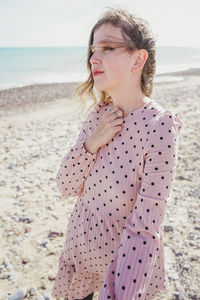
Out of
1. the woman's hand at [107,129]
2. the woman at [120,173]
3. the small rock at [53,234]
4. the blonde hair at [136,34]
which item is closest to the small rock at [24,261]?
the small rock at [53,234]

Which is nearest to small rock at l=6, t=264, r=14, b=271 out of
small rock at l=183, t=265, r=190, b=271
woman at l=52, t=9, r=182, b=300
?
woman at l=52, t=9, r=182, b=300

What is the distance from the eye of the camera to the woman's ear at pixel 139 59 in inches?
74.8

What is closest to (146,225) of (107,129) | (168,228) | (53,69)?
(107,129)

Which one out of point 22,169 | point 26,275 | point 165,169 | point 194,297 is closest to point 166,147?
point 165,169

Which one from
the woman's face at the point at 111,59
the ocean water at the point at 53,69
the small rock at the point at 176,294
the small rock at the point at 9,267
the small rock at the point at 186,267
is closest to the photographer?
the woman's face at the point at 111,59

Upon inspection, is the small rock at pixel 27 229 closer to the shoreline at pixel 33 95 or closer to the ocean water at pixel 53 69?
the ocean water at pixel 53 69

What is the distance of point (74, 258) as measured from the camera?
2.25m

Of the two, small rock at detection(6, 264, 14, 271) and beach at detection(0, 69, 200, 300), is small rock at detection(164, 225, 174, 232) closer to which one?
beach at detection(0, 69, 200, 300)

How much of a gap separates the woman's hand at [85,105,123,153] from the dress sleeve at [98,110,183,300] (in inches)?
10.6

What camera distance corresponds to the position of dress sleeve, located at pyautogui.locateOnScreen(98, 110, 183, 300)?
1.47m

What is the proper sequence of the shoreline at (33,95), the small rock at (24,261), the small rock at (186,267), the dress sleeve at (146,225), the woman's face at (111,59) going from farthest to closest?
the shoreline at (33,95), the small rock at (24,261), the small rock at (186,267), the woman's face at (111,59), the dress sleeve at (146,225)

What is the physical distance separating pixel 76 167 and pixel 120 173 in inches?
14.4

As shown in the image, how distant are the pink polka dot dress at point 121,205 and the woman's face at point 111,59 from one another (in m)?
0.26

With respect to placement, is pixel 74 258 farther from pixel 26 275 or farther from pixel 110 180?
pixel 26 275
